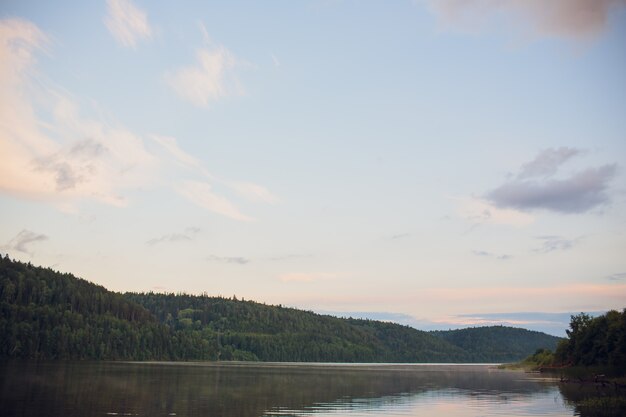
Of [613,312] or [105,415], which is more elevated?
[613,312]

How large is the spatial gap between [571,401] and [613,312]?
6098 cm

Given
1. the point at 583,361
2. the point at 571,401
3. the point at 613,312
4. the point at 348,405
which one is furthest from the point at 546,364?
the point at 348,405

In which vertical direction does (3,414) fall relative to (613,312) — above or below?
below

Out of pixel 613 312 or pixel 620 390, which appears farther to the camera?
pixel 613 312

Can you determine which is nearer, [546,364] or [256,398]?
[256,398]

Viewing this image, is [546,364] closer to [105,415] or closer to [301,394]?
[301,394]

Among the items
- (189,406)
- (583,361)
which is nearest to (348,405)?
(189,406)

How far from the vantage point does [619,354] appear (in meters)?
107

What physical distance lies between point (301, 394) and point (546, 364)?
127 meters

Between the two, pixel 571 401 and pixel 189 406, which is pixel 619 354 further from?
pixel 189 406

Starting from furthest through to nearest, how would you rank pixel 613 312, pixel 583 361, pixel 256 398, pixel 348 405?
1. pixel 583 361
2. pixel 613 312
3. pixel 256 398
4. pixel 348 405

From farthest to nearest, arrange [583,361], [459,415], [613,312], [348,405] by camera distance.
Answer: [583,361]
[613,312]
[348,405]
[459,415]

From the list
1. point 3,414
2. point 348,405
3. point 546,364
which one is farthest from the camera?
point 546,364

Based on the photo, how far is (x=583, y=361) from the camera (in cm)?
13588
